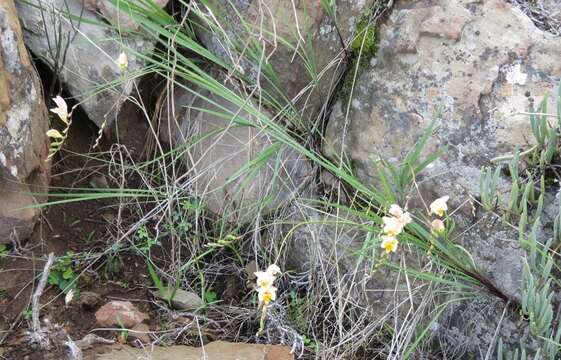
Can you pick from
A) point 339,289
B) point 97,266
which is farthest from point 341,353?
point 97,266

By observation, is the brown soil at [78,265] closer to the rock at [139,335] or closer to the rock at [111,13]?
the rock at [139,335]

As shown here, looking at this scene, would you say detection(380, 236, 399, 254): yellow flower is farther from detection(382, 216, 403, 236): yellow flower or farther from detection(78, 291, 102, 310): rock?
detection(78, 291, 102, 310): rock

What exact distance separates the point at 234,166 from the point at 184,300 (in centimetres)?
44

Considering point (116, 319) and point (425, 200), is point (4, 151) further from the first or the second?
point (425, 200)

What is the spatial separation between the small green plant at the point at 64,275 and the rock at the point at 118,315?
11cm

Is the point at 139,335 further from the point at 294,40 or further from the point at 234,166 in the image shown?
the point at 294,40

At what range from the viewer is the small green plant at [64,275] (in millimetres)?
2232

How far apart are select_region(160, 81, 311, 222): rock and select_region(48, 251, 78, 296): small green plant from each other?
1.40ft

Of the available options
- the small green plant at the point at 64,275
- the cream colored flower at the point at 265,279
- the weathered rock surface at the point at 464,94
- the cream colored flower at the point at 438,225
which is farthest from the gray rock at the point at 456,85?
the small green plant at the point at 64,275

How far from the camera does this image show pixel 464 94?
80.9 inches

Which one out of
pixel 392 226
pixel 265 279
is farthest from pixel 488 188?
pixel 265 279

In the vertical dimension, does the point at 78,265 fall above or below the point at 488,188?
below

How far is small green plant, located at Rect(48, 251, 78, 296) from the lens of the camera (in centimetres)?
223

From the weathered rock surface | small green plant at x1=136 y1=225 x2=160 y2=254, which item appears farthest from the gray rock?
small green plant at x1=136 y1=225 x2=160 y2=254
